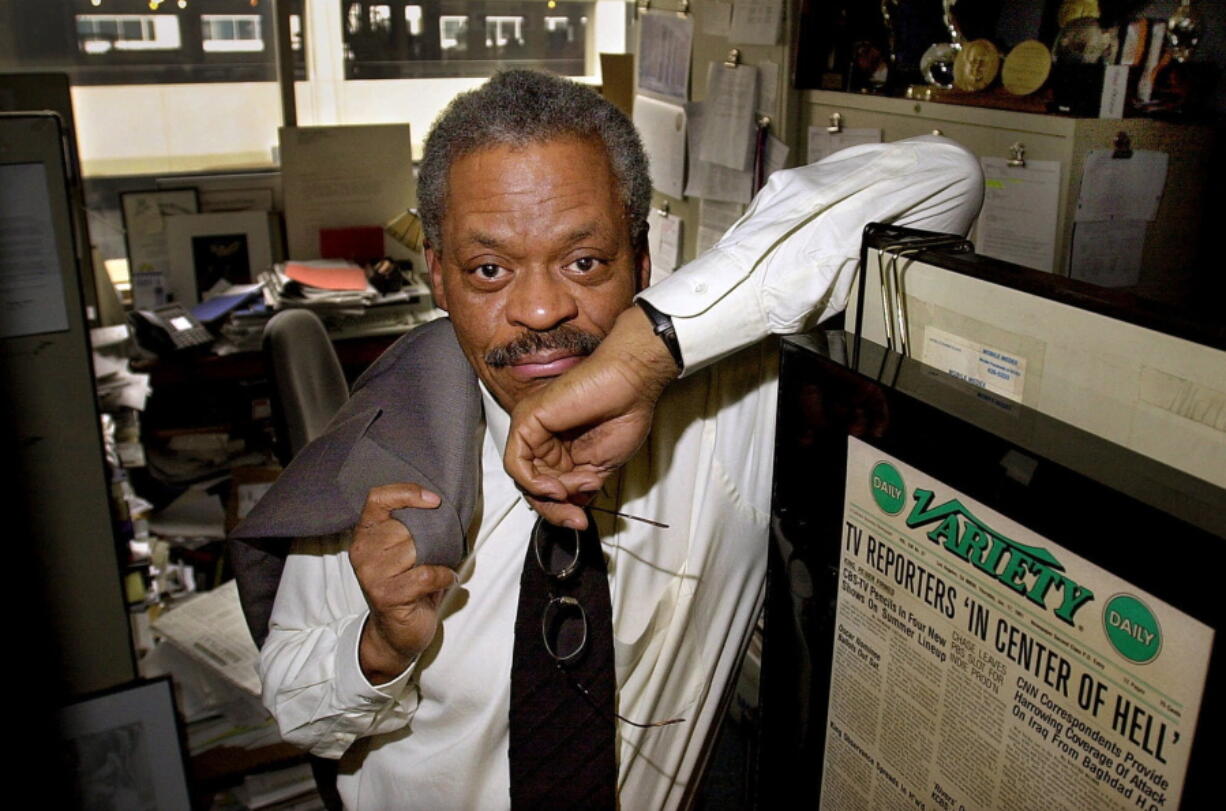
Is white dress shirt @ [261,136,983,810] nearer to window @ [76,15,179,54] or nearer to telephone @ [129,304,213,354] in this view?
telephone @ [129,304,213,354]

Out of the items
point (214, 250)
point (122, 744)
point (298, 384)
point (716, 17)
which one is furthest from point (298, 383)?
point (214, 250)

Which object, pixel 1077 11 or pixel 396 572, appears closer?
pixel 396 572

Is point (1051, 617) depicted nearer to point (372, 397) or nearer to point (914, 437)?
point (914, 437)

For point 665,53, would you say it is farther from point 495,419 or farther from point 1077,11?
point 495,419

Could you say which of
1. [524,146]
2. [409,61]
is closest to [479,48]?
[409,61]

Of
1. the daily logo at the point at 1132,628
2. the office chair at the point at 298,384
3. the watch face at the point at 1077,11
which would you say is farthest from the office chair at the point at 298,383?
the daily logo at the point at 1132,628

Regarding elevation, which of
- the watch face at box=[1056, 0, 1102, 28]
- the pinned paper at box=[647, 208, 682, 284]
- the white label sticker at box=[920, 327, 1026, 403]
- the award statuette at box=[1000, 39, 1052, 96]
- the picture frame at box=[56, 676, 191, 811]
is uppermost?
the watch face at box=[1056, 0, 1102, 28]

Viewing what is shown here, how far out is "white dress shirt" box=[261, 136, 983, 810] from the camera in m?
1.02

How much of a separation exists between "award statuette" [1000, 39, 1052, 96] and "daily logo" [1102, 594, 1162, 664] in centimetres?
119

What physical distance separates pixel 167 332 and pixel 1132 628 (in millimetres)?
2836

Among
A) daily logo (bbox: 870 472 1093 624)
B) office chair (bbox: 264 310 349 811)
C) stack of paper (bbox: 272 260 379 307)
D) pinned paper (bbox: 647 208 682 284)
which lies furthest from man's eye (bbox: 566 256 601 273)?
stack of paper (bbox: 272 260 379 307)

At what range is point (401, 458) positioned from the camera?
0.94 meters

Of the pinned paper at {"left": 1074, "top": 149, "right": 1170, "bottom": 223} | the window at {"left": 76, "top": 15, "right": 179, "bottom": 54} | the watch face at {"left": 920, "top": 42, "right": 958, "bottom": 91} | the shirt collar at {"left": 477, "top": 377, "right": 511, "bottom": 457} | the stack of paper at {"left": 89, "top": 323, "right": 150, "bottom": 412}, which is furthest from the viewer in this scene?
the window at {"left": 76, "top": 15, "right": 179, "bottom": 54}

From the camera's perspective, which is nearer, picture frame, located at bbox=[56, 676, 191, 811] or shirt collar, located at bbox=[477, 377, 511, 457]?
shirt collar, located at bbox=[477, 377, 511, 457]
